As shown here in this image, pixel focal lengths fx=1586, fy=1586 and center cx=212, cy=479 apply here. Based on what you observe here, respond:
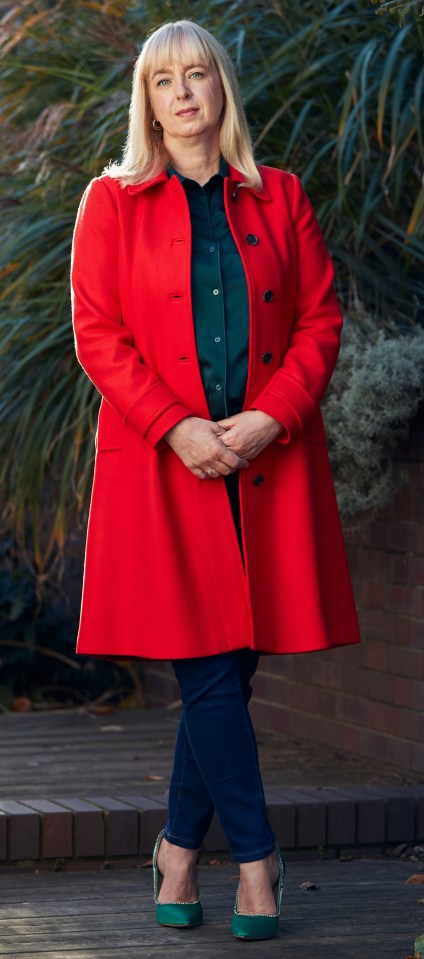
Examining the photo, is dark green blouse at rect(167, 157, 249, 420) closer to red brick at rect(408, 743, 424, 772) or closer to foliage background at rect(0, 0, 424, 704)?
foliage background at rect(0, 0, 424, 704)

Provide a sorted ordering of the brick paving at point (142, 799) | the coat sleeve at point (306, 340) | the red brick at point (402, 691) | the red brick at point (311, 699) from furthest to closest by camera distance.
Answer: the red brick at point (311, 699), the red brick at point (402, 691), the brick paving at point (142, 799), the coat sleeve at point (306, 340)

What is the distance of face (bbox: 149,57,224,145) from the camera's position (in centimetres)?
341

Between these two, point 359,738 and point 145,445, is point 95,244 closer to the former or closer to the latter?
point 145,445

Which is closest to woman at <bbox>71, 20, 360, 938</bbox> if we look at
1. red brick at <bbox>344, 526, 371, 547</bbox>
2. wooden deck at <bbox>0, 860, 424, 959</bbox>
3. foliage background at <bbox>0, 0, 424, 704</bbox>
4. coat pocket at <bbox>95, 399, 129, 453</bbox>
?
coat pocket at <bbox>95, 399, 129, 453</bbox>

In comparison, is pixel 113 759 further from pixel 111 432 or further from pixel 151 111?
pixel 151 111

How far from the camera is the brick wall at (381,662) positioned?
4.73m

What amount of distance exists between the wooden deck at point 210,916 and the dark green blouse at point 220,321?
43.8 inches

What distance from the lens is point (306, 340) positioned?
3.49m

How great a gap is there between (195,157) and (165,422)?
636 mm

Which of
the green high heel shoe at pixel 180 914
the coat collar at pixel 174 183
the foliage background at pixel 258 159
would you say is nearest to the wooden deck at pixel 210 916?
the green high heel shoe at pixel 180 914

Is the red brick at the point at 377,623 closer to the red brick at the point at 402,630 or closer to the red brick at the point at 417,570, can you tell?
the red brick at the point at 402,630

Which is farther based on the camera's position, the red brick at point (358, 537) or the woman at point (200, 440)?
the red brick at point (358, 537)

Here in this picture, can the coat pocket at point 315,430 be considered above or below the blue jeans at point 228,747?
above

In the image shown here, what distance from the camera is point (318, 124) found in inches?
216
